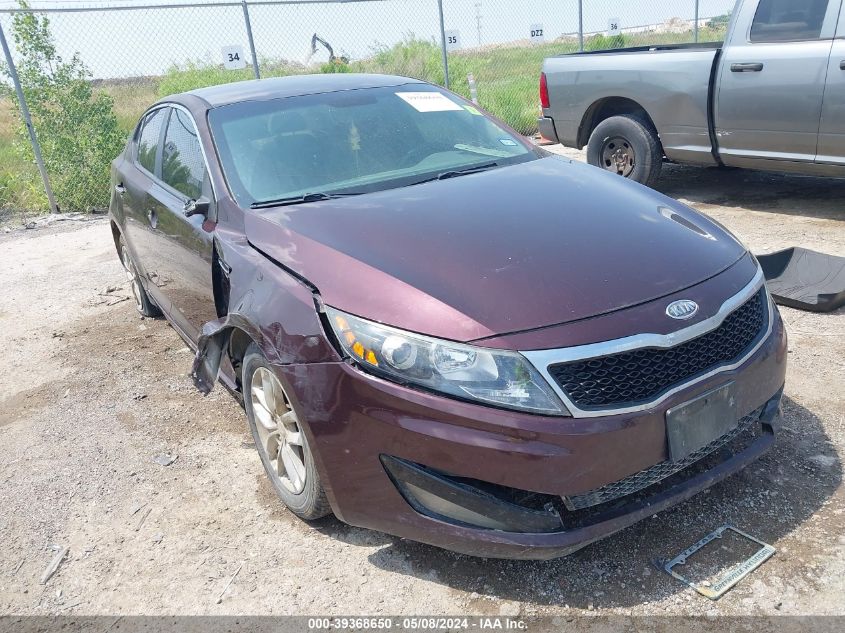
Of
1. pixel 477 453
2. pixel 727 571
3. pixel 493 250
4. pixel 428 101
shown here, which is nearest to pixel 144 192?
pixel 428 101

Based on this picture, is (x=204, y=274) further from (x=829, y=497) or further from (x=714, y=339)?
(x=829, y=497)

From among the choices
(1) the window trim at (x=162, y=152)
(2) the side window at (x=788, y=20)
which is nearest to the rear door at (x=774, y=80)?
(2) the side window at (x=788, y=20)

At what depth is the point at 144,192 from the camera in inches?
174

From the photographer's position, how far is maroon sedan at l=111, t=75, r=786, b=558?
225 centimetres

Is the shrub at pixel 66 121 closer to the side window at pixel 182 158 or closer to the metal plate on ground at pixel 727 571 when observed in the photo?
the side window at pixel 182 158

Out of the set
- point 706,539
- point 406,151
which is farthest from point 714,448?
point 406,151

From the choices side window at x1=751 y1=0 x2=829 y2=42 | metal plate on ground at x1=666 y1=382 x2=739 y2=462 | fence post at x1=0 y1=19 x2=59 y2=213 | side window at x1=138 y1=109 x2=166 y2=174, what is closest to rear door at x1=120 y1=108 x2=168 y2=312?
side window at x1=138 y1=109 x2=166 y2=174

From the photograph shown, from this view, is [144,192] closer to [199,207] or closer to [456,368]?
[199,207]

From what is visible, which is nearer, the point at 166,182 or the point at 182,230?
the point at 182,230

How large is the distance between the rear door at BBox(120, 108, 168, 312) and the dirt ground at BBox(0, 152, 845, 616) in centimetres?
62

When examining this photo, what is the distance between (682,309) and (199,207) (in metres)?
2.12

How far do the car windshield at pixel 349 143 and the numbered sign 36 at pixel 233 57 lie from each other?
6.90m

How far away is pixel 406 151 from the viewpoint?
12.1ft

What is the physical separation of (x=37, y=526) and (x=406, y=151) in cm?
235
